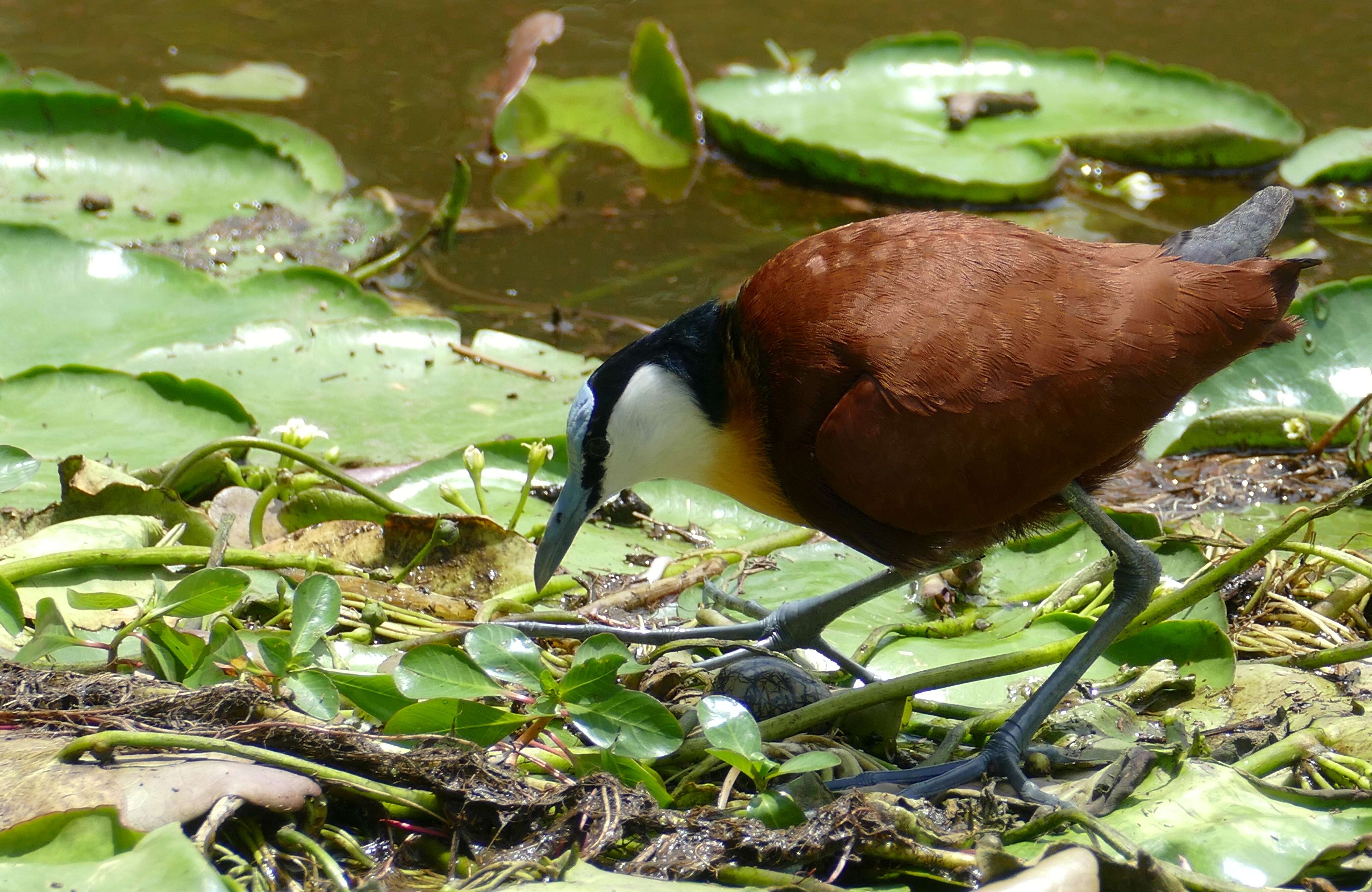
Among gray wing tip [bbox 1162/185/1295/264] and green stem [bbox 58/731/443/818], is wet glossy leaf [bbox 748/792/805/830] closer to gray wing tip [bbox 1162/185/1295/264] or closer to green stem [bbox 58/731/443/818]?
green stem [bbox 58/731/443/818]

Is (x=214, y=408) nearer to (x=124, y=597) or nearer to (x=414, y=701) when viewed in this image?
(x=124, y=597)

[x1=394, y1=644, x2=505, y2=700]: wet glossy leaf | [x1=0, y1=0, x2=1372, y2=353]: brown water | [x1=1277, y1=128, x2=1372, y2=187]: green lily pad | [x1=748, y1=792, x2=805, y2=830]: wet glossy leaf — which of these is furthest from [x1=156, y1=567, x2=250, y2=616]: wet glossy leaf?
[x1=1277, y1=128, x2=1372, y2=187]: green lily pad

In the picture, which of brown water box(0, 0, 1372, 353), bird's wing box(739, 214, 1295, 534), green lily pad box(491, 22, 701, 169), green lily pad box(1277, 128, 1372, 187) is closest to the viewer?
bird's wing box(739, 214, 1295, 534)

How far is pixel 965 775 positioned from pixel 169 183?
180 inches

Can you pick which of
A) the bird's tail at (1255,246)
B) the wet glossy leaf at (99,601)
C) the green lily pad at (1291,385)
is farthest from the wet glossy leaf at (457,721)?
the green lily pad at (1291,385)

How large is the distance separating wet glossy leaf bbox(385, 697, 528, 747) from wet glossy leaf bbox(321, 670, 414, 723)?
1.5 inches

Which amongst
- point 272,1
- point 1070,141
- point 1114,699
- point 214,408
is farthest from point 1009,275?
point 272,1

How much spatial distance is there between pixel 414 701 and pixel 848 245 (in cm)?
151

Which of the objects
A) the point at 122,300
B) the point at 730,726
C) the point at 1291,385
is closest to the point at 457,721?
the point at 730,726

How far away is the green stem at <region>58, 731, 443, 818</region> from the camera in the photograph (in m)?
2.31

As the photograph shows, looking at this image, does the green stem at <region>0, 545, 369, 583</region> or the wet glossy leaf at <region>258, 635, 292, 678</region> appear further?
the green stem at <region>0, 545, 369, 583</region>

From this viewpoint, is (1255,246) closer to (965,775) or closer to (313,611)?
(965,775)

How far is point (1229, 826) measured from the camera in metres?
2.48

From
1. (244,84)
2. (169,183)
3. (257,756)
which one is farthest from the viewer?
(244,84)
